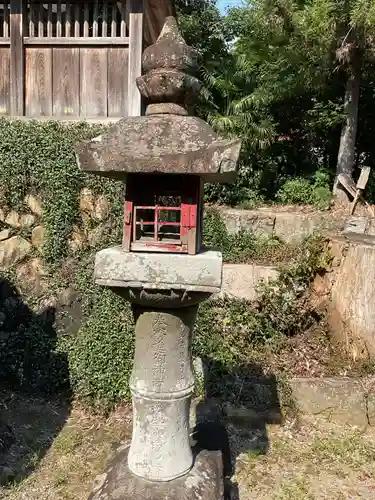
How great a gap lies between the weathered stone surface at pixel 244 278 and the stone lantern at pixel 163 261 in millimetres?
3436

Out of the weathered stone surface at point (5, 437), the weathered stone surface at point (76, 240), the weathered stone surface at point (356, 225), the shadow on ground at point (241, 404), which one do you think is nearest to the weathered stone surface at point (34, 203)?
the weathered stone surface at point (76, 240)

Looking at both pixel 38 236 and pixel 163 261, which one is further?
pixel 38 236

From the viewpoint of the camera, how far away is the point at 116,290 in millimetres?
2623

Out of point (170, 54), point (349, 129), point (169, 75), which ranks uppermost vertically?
point (170, 54)

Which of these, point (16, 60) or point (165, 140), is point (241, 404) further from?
point (16, 60)

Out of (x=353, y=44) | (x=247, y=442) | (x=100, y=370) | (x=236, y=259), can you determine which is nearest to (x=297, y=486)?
(x=247, y=442)

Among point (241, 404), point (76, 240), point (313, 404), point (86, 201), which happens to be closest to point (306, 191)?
point (86, 201)

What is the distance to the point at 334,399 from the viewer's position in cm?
475

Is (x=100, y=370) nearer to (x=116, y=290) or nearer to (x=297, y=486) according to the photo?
(x=297, y=486)

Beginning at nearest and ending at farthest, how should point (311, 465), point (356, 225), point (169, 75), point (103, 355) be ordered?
point (169, 75)
point (311, 465)
point (103, 355)
point (356, 225)

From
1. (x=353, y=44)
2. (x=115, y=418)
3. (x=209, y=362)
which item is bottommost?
(x=115, y=418)

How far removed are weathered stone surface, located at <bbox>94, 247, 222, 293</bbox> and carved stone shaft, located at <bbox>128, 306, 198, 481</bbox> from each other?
11.3 inches

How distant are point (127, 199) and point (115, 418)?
10.3ft

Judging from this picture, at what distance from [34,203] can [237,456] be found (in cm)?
402
